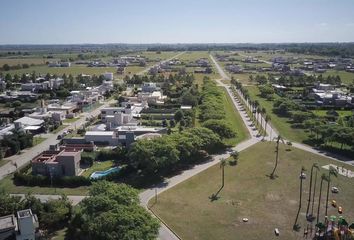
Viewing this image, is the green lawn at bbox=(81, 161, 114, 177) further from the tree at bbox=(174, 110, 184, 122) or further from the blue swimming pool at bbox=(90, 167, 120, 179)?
the tree at bbox=(174, 110, 184, 122)

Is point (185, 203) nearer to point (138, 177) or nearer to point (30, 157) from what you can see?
point (138, 177)

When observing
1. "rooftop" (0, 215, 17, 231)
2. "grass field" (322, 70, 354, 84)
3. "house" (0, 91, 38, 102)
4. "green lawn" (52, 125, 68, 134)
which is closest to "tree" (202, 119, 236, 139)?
"green lawn" (52, 125, 68, 134)

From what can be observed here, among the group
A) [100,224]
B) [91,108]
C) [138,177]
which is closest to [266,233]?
[100,224]

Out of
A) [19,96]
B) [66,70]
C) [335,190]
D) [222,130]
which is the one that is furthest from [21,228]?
[66,70]

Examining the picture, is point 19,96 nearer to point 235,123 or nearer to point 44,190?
point 235,123

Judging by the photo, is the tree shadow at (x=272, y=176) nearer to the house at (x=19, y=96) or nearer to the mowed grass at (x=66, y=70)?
the house at (x=19, y=96)

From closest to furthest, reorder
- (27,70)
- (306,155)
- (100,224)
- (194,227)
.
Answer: (100,224) < (194,227) < (306,155) < (27,70)
